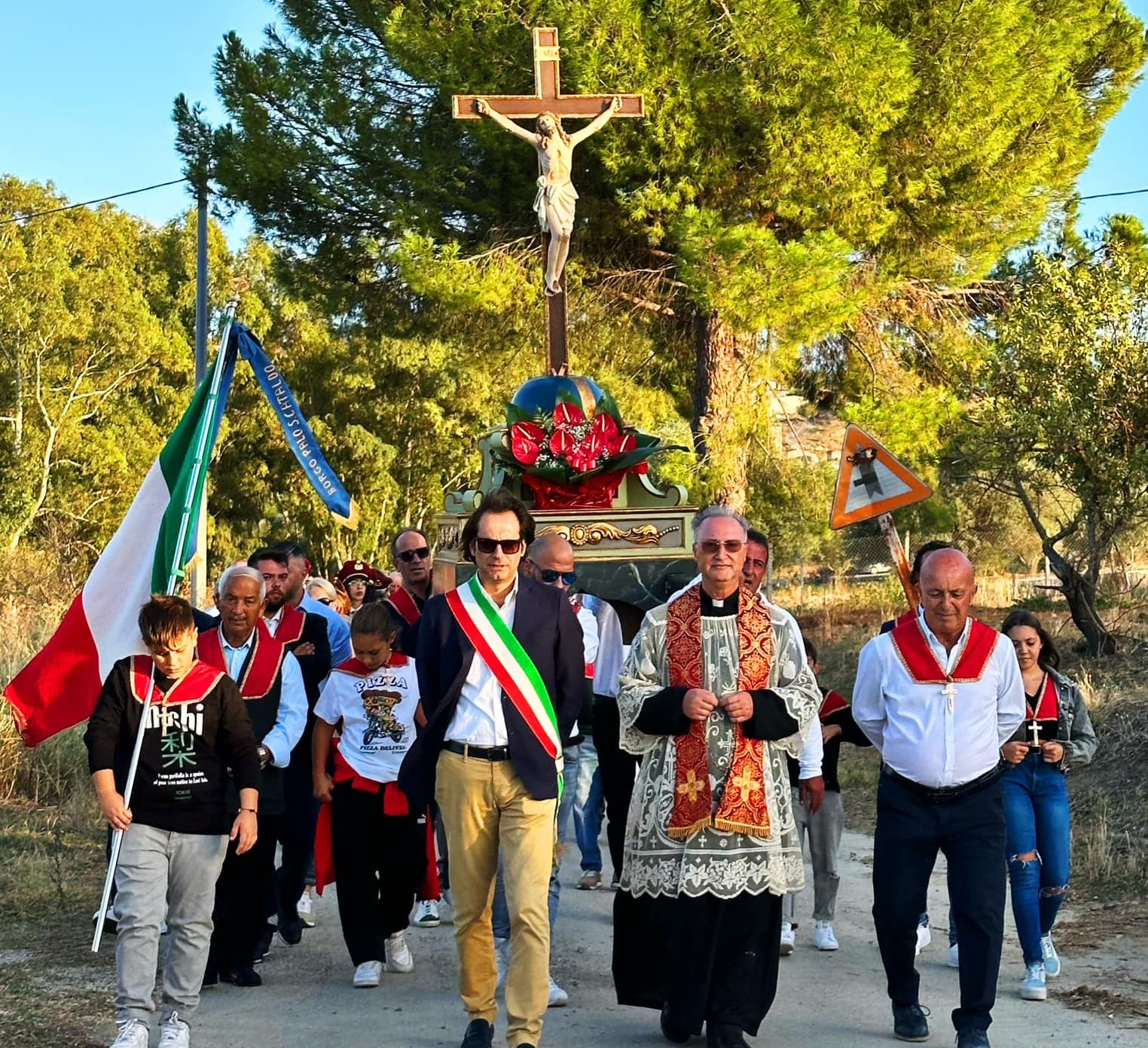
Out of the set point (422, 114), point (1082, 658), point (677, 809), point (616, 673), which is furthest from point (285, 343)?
point (677, 809)

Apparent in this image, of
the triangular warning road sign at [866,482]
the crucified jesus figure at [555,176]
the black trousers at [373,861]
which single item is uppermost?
the crucified jesus figure at [555,176]

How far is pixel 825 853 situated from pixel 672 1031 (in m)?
1.95

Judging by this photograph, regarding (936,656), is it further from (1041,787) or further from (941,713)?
(1041,787)

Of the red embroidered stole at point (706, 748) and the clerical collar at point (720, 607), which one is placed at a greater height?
the clerical collar at point (720, 607)

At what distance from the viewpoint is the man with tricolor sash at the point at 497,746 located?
18.2ft

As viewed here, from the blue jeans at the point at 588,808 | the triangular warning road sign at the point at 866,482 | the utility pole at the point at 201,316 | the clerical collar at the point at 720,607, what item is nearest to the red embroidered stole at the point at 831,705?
the triangular warning road sign at the point at 866,482

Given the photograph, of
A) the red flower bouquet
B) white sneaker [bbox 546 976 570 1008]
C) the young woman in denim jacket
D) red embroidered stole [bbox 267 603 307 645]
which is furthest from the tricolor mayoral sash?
the red flower bouquet

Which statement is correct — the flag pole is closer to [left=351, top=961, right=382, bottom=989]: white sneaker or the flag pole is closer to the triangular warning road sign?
[left=351, top=961, right=382, bottom=989]: white sneaker

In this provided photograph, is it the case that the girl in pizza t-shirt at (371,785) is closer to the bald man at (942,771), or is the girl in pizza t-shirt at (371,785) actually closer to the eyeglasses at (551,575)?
the eyeglasses at (551,575)

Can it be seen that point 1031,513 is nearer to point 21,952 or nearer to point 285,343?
point 21,952

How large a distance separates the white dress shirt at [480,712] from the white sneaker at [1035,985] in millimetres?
2484

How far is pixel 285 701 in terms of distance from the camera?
22.6 ft

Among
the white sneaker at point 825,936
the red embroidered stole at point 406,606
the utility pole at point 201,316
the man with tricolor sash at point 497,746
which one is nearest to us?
the man with tricolor sash at point 497,746

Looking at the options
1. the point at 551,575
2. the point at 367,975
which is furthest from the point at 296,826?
the point at 551,575
